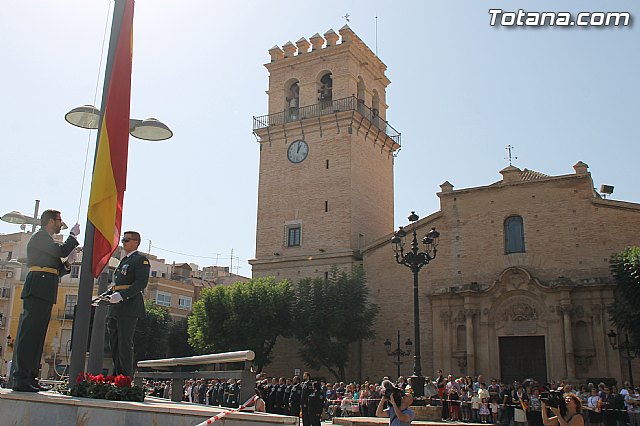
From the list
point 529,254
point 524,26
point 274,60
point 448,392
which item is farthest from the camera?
point 274,60

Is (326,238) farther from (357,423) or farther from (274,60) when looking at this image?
(357,423)

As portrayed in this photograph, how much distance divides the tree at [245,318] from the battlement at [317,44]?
1411 cm

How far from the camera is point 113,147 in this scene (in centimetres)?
788

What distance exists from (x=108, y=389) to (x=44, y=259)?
6.54 feet

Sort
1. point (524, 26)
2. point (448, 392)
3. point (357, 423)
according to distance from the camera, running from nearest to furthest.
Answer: point (524, 26) → point (357, 423) → point (448, 392)

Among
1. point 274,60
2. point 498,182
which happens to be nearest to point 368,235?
point 498,182

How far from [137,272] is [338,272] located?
86.3 feet

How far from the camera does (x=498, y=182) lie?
3161 centimetres

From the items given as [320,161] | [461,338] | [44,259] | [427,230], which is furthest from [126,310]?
[320,161]

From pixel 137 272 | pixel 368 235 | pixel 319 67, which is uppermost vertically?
pixel 319 67

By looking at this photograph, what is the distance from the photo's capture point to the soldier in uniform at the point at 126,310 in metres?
7.29

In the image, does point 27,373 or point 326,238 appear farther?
point 326,238

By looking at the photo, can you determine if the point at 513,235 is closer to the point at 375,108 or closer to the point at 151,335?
the point at 375,108

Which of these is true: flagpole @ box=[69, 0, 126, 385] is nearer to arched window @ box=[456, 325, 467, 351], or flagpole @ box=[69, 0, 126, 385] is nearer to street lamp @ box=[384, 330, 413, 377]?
street lamp @ box=[384, 330, 413, 377]
